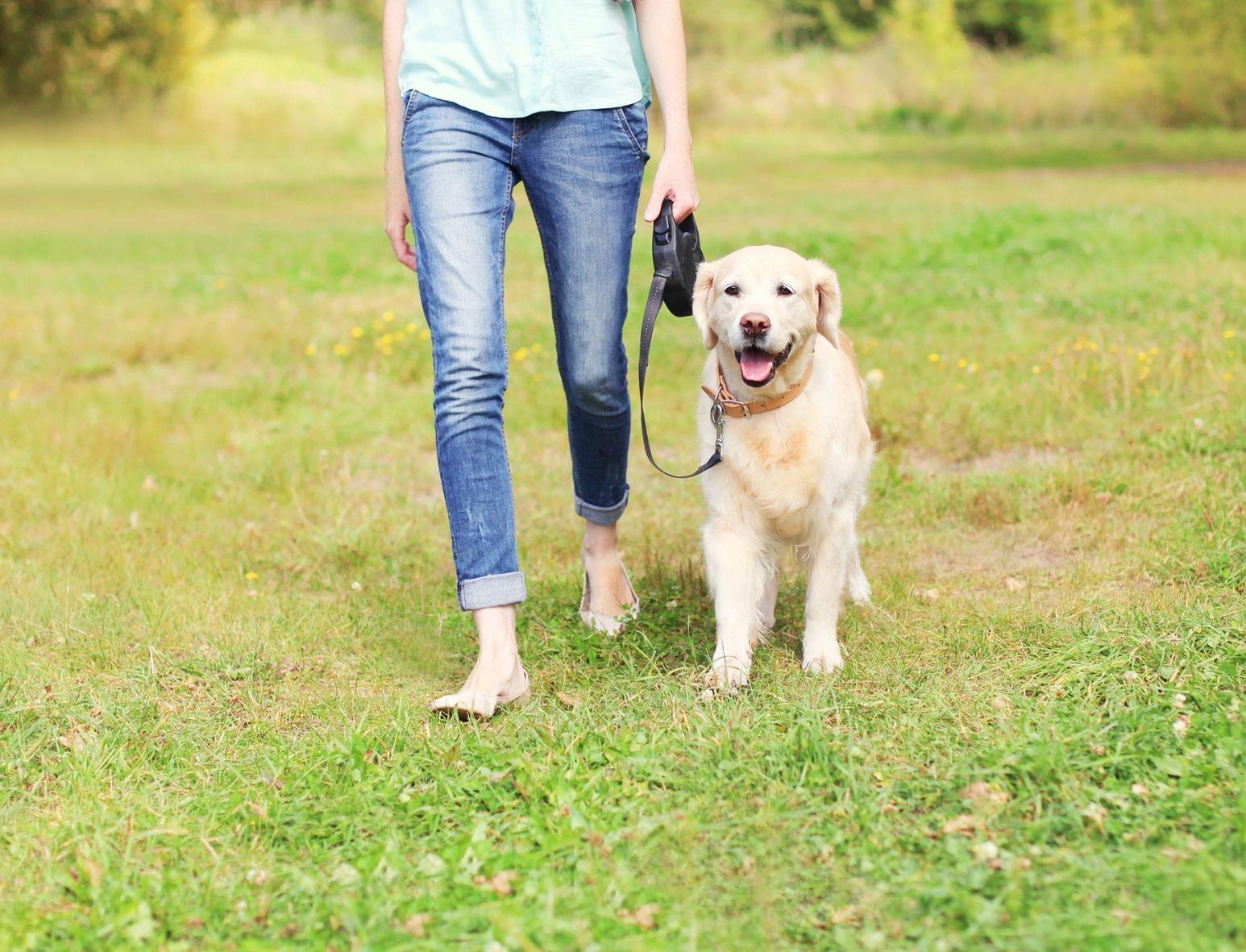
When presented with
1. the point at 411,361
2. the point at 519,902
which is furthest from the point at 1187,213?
the point at 519,902

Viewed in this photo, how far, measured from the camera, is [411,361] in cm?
718

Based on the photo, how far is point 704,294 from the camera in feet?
12.1

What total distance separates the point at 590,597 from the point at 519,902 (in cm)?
167

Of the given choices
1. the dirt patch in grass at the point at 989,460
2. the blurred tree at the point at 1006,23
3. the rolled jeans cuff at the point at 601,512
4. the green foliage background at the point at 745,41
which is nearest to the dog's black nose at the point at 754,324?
the rolled jeans cuff at the point at 601,512

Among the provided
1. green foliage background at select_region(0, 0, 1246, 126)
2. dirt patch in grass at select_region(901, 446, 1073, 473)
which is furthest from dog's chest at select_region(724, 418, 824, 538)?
green foliage background at select_region(0, 0, 1246, 126)

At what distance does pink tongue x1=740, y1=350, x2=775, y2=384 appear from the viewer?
3.38 meters

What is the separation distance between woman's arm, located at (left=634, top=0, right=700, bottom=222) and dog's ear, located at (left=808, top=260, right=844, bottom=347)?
38cm

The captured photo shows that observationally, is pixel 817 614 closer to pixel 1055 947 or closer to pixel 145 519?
pixel 1055 947

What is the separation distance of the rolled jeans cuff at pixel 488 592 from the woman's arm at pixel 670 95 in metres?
1.00

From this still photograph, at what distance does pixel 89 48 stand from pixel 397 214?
25596mm

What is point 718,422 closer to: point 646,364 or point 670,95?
point 646,364

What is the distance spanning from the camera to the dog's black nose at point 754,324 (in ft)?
11.0

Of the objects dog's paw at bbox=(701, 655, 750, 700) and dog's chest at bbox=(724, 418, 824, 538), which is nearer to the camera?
dog's paw at bbox=(701, 655, 750, 700)

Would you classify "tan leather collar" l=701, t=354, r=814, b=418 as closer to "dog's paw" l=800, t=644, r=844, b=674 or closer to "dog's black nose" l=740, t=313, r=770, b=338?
"dog's black nose" l=740, t=313, r=770, b=338
